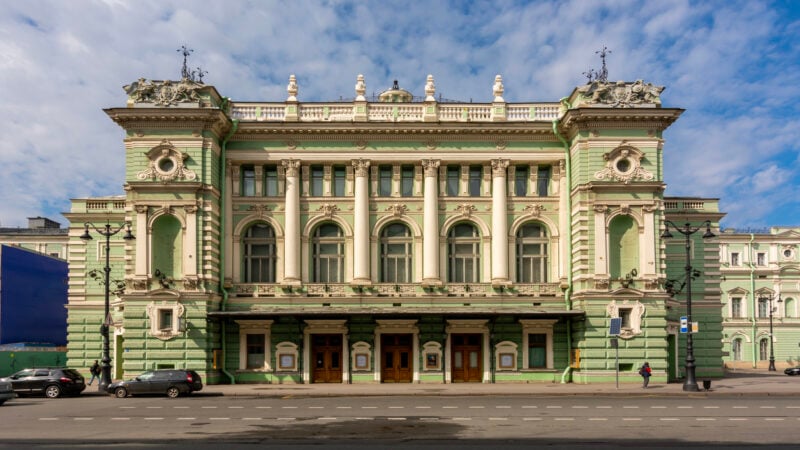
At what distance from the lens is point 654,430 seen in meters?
22.9

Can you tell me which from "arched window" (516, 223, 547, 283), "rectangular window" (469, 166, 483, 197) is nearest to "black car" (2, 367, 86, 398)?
"rectangular window" (469, 166, 483, 197)

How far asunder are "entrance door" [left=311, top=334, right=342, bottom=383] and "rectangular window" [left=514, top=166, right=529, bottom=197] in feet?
44.0

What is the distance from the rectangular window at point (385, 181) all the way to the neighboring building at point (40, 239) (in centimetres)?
5461

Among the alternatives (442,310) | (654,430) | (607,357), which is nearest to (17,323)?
(442,310)

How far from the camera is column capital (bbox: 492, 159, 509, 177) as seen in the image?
46.8 metres

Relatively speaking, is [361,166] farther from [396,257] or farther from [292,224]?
[396,257]

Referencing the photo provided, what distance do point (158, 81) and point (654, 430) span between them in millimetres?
32781

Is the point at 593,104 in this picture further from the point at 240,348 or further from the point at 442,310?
the point at 240,348

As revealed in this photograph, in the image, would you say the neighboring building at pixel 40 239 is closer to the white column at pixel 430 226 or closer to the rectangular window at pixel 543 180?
the white column at pixel 430 226

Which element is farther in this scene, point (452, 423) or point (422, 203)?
point (422, 203)

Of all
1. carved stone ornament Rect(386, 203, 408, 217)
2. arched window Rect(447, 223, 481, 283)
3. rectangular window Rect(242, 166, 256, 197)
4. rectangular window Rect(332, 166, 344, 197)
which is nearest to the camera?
carved stone ornament Rect(386, 203, 408, 217)

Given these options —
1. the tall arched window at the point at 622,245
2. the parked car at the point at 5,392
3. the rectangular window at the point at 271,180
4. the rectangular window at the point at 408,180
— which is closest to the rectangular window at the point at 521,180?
the tall arched window at the point at 622,245

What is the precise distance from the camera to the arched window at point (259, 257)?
47.1m

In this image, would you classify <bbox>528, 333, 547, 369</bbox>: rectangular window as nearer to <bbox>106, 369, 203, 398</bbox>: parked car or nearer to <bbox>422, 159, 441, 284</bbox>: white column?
<bbox>422, 159, 441, 284</bbox>: white column
